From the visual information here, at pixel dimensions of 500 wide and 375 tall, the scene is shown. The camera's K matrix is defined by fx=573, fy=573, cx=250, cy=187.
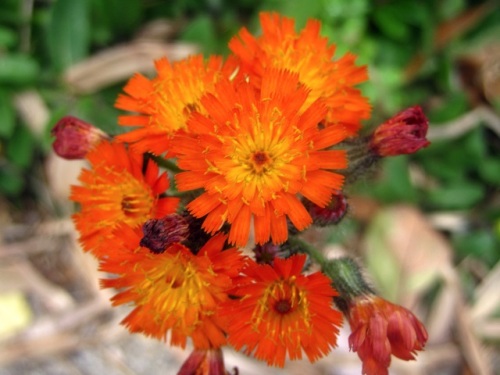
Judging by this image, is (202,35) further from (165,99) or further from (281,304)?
(281,304)

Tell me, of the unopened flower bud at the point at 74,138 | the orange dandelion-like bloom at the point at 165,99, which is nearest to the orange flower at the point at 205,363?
the orange dandelion-like bloom at the point at 165,99

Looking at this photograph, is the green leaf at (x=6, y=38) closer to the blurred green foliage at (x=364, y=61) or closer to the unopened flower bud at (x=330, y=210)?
the blurred green foliage at (x=364, y=61)

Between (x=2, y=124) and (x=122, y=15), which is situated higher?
(x=122, y=15)

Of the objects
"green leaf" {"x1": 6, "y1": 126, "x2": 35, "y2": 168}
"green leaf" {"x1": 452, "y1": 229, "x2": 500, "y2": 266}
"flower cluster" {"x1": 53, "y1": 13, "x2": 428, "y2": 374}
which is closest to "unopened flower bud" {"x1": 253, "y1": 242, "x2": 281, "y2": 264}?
"flower cluster" {"x1": 53, "y1": 13, "x2": 428, "y2": 374}

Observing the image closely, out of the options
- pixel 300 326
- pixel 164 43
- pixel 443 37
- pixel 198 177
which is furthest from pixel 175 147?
pixel 443 37

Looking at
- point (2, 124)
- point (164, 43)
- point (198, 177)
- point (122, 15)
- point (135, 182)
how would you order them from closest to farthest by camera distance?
point (198, 177), point (135, 182), point (2, 124), point (122, 15), point (164, 43)

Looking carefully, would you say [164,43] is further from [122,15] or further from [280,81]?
[280,81]

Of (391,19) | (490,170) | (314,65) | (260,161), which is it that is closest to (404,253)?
(490,170)
